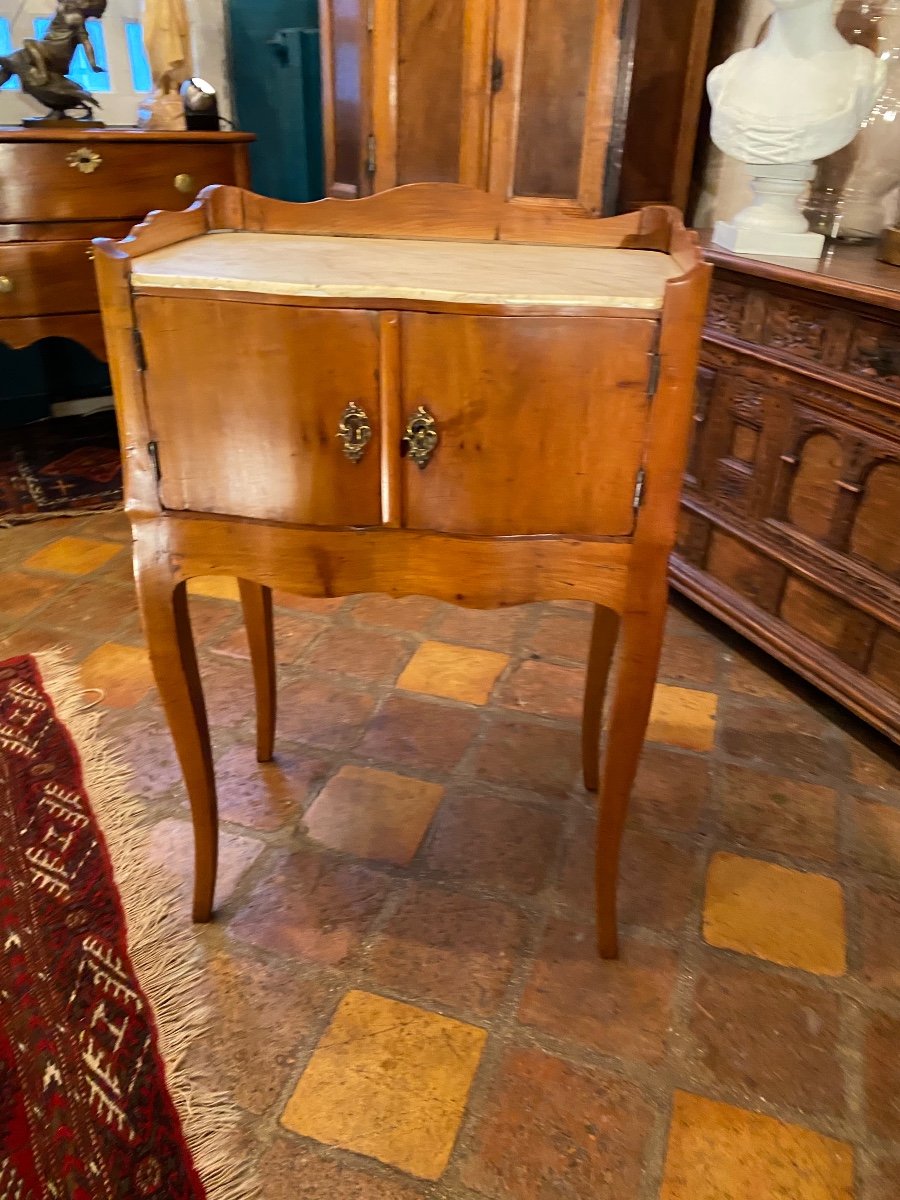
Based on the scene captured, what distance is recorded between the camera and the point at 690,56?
229 cm

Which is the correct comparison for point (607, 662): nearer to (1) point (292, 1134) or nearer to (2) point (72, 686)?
(1) point (292, 1134)

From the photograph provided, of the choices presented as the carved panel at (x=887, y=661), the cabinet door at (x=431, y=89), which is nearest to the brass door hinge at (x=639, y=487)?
the carved panel at (x=887, y=661)

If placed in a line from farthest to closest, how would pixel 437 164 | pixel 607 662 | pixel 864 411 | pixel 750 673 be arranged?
pixel 437 164 → pixel 750 673 → pixel 864 411 → pixel 607 662

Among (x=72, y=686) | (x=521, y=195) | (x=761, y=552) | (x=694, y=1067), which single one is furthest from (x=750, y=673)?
(x=72, y=686)

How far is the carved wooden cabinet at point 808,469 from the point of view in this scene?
1673mm

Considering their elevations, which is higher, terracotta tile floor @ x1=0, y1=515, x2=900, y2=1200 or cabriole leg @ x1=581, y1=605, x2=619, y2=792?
cabriole leg @ x1=581, y1=605, x2=619, y2=792

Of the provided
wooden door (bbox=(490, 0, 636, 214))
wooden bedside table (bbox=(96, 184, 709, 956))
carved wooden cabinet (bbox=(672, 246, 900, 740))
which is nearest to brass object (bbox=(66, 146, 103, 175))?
wooden door (bbox=(490, 0, 636, 214))

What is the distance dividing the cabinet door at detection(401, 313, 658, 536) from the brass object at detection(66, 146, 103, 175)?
1946mm

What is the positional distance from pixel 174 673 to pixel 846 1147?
102cm

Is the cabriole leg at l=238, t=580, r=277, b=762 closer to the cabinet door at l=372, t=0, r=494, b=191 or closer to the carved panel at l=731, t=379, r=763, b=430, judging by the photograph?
the carved panel at l=731, t=379, r=763, b=430

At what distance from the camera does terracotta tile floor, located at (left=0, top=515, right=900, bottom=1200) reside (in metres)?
1.08

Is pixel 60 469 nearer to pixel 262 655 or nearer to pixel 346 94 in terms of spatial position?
pixel 346 94

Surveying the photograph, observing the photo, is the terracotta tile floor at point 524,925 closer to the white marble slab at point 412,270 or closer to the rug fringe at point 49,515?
the rug fringe at point 49,515

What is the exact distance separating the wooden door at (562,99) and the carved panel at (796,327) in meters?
0.62
